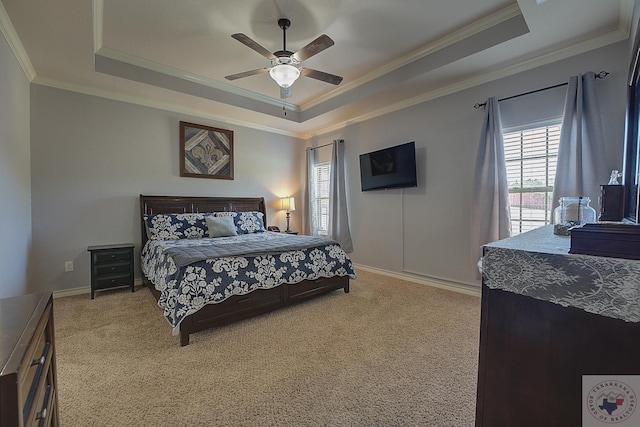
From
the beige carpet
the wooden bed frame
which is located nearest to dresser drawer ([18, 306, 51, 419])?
the beige carpet

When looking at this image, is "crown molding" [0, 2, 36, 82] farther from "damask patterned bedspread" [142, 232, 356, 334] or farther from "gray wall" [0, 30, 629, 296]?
"damask patterned bedspread" [142, 232, 356, 334]

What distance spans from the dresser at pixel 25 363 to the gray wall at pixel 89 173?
2.98 metres

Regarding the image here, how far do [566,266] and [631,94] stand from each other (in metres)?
1.80

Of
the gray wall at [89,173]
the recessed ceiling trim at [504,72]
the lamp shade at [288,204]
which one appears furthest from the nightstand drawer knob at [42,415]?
the lamp shade at [288,204]

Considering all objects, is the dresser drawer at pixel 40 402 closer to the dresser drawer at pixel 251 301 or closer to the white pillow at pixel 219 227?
the dresser drawer at pixel 251 301

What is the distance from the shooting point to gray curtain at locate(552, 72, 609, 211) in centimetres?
241

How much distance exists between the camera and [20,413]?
59 centimetres

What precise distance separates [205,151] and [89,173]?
1.51 m

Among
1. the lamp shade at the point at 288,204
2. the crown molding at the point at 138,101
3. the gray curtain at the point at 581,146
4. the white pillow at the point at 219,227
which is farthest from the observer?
the lamp shade at the point at 288,204

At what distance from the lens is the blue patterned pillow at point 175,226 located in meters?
3.65

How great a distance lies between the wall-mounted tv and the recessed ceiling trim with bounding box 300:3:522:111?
100 cm

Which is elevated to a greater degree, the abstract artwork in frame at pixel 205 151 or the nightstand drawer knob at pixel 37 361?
the abstract artwork in frame at pixel 205 151

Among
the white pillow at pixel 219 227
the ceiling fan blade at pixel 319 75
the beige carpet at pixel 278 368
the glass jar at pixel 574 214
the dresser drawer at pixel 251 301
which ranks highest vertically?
the ceiling fan blade at pixel 319 75

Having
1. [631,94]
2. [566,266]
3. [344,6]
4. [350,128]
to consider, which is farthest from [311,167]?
[566,266]
